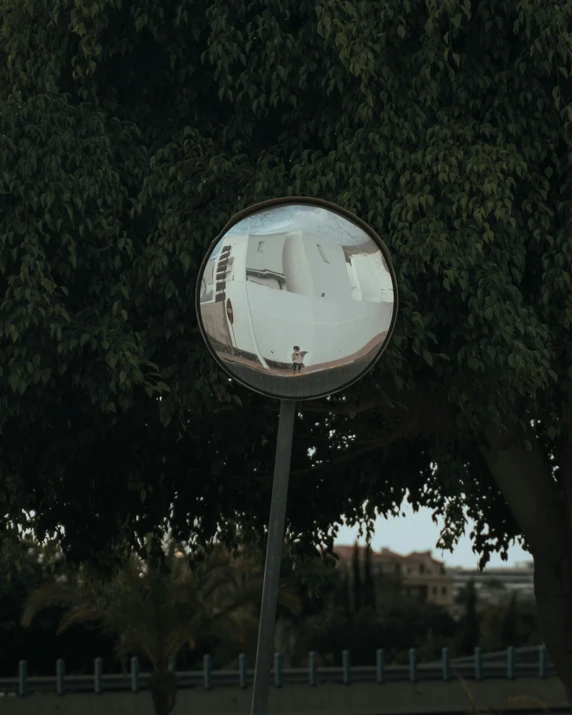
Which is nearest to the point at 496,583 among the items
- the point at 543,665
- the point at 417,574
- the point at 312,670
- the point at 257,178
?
the point at 417,574

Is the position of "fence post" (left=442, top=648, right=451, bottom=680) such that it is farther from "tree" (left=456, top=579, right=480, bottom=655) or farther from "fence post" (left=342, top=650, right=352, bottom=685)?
"tree" (left=456, top=579, right=480, bottom=655)

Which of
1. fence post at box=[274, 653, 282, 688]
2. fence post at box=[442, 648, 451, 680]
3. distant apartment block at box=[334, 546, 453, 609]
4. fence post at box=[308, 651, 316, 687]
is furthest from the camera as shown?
distant apartment block at box=[334, 546, 453, 609]

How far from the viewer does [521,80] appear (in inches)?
365

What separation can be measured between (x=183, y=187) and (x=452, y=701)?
21.9 meters

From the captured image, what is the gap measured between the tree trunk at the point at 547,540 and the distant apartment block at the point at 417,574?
83.4ft

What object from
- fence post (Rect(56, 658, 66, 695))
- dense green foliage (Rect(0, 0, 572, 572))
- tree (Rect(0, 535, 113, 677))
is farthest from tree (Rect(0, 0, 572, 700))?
tree (Rect(0, 535, 113, 677))

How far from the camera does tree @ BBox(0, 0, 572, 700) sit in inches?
350

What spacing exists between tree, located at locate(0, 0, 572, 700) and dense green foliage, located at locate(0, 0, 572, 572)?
0.07ft

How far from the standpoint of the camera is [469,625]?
120 ft

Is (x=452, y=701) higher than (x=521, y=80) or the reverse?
the reverse

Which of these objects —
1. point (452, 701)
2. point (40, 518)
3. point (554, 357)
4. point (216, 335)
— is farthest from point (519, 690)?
point (216, 335)

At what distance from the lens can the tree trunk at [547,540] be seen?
12117 millimetres

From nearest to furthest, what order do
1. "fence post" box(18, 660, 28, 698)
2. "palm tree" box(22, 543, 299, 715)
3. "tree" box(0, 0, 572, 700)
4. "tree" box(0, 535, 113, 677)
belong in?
"tree" box(0, 0, 572, 700)
"palm tree" box(22, 543, 299, 715)
"fence post" box(18, 660, 28, 698)
"tree" box(0, 535, 113, 677)

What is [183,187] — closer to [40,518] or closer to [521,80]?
[521,80]
